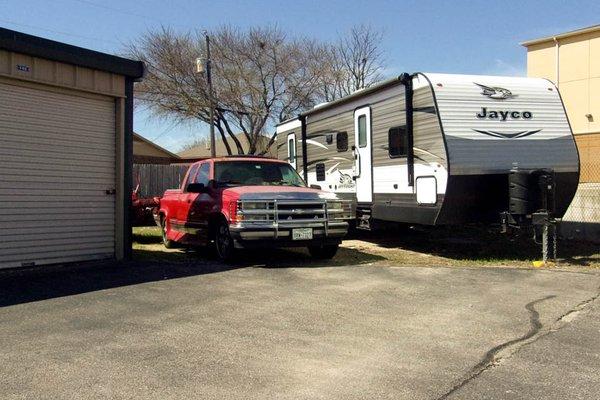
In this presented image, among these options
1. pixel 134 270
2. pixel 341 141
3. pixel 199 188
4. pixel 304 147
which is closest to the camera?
pixel 134 270

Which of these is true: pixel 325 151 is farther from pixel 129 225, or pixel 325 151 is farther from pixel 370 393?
pixel 370 393

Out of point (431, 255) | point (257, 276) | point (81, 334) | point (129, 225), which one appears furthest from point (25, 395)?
point (431, 255)

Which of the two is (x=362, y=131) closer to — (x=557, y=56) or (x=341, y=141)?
(x=341, y=141)

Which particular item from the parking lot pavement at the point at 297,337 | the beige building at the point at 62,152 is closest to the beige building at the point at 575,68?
the parking lot pavement at the point at 297,337

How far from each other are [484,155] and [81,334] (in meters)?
6.85

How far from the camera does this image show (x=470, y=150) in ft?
31.2

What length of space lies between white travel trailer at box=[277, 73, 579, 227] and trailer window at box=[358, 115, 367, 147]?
0.50 meters

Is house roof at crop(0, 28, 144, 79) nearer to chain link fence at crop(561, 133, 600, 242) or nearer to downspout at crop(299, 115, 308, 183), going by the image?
downspout at crop(299, 115, 308, 183)

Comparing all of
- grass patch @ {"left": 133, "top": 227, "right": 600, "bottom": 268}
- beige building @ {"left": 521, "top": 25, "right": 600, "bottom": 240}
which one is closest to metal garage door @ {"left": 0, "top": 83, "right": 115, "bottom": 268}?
grass patch @ {"left": 133, "top": 227, "right": 600, "bottom": 268}

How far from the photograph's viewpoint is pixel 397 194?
10.8m

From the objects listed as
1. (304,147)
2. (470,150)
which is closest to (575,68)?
(304,147)

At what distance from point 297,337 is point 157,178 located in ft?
59.5

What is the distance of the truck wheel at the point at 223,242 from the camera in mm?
9500

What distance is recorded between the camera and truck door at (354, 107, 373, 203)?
38.8 ft
